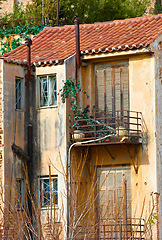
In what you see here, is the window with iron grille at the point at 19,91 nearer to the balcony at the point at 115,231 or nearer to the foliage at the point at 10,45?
the balcony at the point at 115,231

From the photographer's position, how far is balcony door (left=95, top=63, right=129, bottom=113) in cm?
2578

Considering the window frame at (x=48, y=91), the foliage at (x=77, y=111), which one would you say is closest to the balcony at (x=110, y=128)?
the foliage at (x=77, y=111)

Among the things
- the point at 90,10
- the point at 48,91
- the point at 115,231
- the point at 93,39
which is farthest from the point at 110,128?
the point at 90,10

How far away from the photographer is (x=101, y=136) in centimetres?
2500

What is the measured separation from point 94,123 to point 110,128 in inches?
23.3

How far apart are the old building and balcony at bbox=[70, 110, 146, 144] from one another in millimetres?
35

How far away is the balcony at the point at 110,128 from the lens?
24.5 metres

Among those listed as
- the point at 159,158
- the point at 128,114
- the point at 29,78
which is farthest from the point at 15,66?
the point at 159,158

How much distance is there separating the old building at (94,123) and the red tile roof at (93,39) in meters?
0.06

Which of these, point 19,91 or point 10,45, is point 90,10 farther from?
point 19,91

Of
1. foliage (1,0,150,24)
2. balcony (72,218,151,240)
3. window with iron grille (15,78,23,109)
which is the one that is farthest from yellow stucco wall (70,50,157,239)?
foliage (1,0,150,24)

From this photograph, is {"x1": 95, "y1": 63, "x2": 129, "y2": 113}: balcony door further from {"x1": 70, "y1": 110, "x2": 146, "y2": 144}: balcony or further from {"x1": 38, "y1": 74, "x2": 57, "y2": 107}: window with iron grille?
{"x1": 38, "y1": 74, "x2": 57, "y2": 107}: window with iron grille

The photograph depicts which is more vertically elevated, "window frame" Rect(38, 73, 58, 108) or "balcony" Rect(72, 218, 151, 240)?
"window frame" Rect(38, 73, 58, 108)

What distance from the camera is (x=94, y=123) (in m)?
25.2
